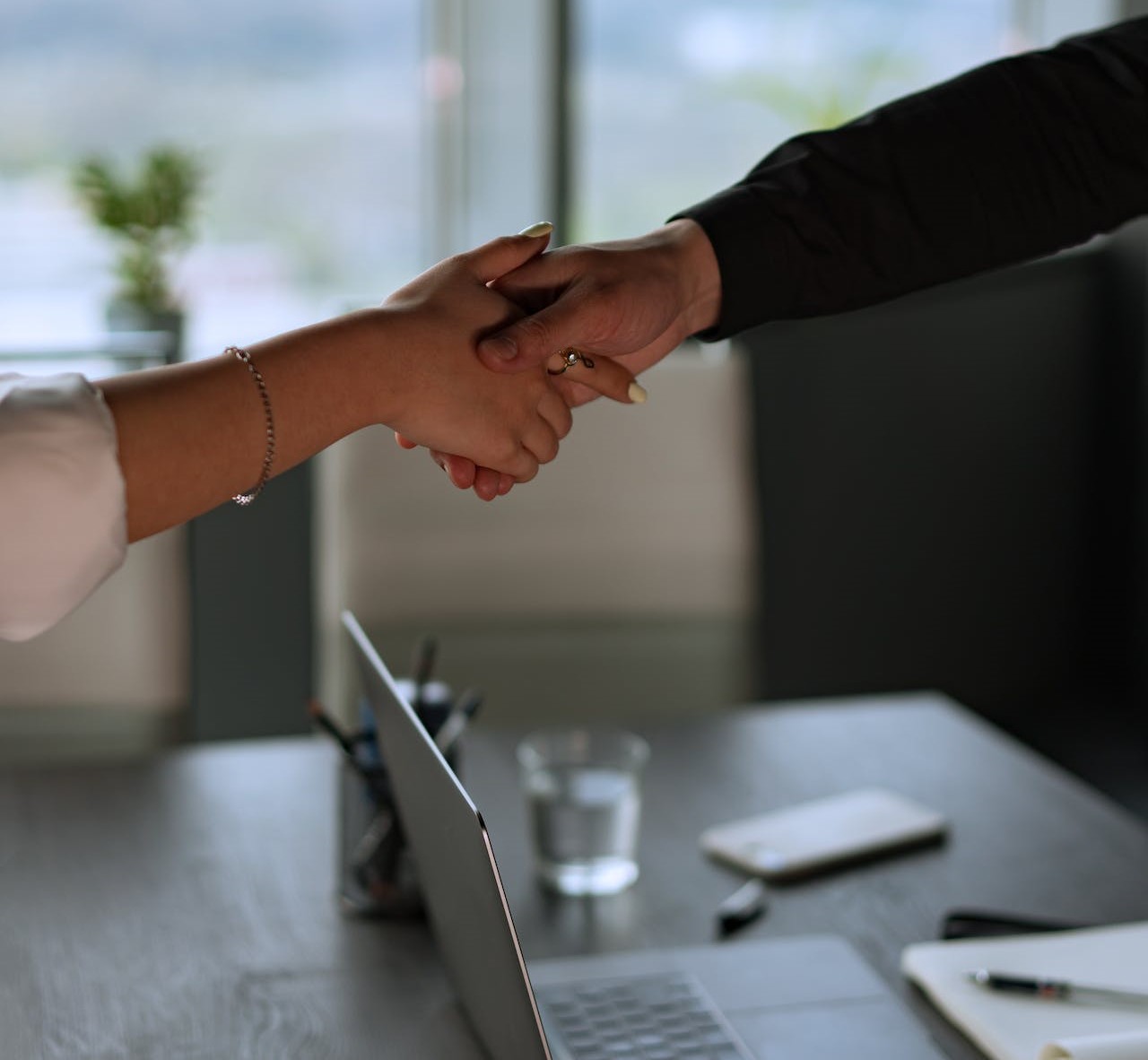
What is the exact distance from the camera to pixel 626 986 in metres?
1.09

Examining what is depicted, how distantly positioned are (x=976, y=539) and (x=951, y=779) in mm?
2038

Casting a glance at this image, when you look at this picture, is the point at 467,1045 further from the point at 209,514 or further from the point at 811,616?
the point at 811,616

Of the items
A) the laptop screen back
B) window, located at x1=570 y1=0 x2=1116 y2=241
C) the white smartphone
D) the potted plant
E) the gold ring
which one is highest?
→ window, located at x1=570 y1=0 x2=1116 y2=241

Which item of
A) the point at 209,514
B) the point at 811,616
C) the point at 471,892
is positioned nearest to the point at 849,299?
the point at 471,892

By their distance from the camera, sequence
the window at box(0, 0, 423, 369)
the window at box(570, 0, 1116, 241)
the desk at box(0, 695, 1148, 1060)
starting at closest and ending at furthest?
the desk at box(0, 695, 1148, 1060)
the window at box(0, 0, 423, 369)
the window at box(570, 0, 1116, 241)

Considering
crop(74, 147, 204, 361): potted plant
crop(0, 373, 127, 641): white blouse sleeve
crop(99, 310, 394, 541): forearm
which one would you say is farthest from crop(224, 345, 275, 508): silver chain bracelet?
crop(74, 147, 204, 361): potted plant

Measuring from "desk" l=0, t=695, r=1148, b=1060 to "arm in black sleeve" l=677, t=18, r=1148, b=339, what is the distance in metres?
0.48

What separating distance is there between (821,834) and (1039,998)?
12.4 inches

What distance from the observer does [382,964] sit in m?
1.14

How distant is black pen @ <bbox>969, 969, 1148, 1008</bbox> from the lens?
105 centimetres

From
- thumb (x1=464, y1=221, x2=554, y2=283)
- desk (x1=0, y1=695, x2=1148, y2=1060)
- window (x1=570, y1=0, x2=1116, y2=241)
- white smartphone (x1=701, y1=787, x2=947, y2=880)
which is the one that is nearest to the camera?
desk (x1=0, y1=695, x2=1148, y2=1060)

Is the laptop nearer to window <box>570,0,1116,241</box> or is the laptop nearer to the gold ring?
the gold ring

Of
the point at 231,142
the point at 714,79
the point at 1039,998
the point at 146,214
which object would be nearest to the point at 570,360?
the point at 1039,998

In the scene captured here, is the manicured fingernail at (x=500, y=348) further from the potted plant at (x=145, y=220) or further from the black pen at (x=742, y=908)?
the potted plant at (x=145, y=220)
